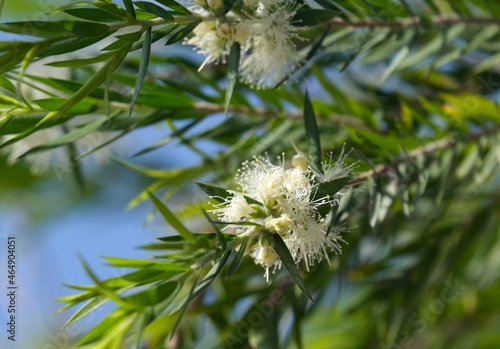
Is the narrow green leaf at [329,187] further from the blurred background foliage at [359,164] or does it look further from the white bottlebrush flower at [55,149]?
the white bottlebrush flower at [55,149]

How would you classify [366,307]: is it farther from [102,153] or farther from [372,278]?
[102,153]

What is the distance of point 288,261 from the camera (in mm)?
638

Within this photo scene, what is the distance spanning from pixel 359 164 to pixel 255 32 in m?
0.29

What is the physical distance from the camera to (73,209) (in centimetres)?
216

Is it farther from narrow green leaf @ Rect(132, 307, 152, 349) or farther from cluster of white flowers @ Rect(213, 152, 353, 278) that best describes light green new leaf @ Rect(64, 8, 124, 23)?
narrow green leaf @ Rect(132, 307, 152, 349)

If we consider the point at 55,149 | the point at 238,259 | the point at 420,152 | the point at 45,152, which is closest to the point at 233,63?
the point at 238,259

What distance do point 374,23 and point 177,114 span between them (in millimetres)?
412

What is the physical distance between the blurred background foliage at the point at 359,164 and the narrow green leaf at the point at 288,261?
97 millimetres

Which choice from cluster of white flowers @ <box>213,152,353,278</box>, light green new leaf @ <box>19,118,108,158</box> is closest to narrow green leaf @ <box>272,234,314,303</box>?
cluster of white flowers @ <box>213,152,353,278</box>

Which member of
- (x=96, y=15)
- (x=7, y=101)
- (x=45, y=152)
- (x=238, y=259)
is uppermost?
(x=96, y=15)

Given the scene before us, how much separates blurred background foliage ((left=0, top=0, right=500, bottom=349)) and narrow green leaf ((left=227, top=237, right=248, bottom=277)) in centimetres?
6

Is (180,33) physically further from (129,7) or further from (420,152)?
(420,152)

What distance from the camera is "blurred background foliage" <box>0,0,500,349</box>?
0.91m

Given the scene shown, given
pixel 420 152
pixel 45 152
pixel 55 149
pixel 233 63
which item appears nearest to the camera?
pixel 233 63
